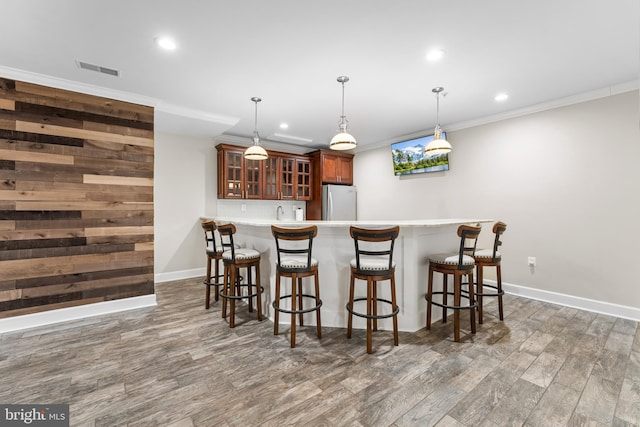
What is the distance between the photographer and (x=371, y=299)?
247cm

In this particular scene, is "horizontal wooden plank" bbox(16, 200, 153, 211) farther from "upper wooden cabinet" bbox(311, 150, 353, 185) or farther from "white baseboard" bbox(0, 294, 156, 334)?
"upper wooden cabinet" bbox(311, 150, 353, 185)

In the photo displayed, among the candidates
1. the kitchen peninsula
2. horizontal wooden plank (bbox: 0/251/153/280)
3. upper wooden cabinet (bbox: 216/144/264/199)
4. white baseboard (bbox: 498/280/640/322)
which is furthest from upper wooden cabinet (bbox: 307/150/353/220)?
white baseboard (bbox: 498/280/640/322)

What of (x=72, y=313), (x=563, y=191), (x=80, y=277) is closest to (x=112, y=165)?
(x=80, y=277)

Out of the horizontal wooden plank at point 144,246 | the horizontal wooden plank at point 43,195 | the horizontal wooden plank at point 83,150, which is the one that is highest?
the horizontal wooden plank at point 83,150

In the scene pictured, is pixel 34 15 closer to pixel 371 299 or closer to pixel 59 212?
pixel 59 212

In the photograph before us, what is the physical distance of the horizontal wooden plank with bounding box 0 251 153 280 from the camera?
2.88 m

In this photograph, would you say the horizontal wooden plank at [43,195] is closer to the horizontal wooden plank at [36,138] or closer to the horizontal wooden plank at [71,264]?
the horizontal wooden plank at [36,138]

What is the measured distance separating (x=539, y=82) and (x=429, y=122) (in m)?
1.60

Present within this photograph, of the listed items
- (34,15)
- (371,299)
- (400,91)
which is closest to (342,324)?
(371,299)

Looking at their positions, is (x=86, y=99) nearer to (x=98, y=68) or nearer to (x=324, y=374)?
(x=98, y=68)

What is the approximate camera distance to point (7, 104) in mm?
2869

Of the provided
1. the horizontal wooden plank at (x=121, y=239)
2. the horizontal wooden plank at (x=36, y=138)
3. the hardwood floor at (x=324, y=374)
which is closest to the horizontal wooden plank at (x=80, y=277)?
the horizontal wooden plank at (x=121, y=239)

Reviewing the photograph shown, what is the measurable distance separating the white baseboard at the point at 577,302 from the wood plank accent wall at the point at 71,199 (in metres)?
5.03

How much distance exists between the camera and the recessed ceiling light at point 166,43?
237 cm
